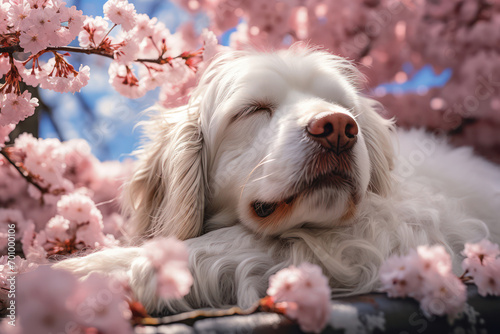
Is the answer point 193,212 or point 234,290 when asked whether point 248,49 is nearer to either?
point 193,212

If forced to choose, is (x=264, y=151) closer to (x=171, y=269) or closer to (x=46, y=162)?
(x=171, y=269)

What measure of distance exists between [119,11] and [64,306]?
111cm

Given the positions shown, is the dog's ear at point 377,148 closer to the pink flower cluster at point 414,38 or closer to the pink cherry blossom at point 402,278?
the pink cherry blossom at point 402,278

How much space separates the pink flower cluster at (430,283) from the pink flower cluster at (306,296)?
253 mm

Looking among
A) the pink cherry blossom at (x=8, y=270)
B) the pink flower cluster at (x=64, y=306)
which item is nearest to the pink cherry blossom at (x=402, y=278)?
the pink flower cluster at (x=64, y=306)

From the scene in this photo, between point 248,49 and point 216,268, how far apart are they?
0.99 meters

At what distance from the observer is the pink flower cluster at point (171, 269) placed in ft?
2.45

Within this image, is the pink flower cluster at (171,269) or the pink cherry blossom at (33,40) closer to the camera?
the pink flower cluster at (171,269)

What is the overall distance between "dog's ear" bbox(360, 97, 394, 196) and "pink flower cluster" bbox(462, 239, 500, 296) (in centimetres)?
54

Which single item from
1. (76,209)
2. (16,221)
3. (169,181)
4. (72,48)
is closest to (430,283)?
(169,181)

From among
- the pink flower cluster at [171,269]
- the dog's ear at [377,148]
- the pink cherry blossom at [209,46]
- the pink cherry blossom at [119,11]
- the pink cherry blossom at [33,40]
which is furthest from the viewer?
the pink cherry blossom at [209,46]

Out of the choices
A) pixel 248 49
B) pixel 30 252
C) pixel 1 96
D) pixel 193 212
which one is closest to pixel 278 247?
pixel 193 212

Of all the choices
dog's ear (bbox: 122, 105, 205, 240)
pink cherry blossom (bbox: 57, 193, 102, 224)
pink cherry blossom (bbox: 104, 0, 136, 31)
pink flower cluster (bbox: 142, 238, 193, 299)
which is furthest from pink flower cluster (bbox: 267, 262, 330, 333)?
pink cherry blossom (bbox: 57, 193, 102, 224)

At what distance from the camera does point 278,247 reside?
1.36 m
